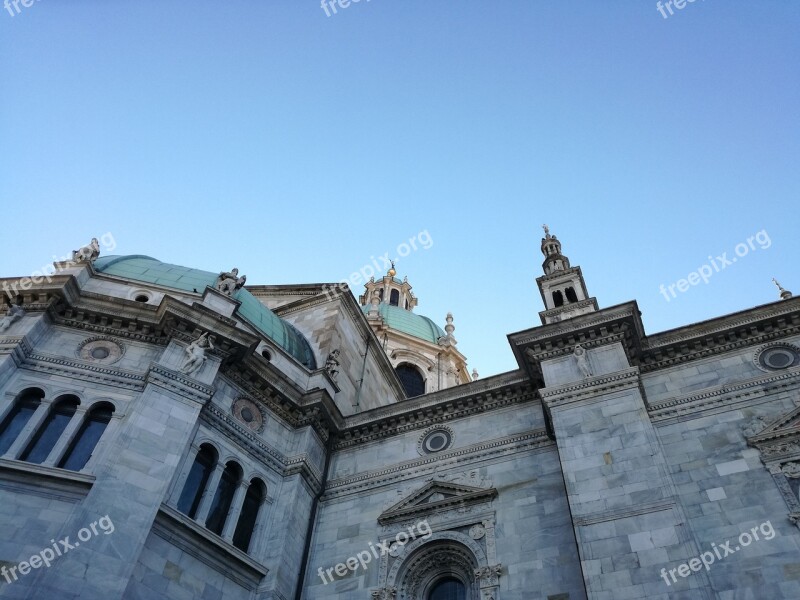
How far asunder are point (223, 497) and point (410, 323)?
1330 inches

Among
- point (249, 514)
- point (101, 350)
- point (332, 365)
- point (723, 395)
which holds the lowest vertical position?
point (249, 514)

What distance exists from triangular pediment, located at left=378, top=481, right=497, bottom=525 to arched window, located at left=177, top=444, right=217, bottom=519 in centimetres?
527

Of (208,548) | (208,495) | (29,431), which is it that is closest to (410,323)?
(208,495)

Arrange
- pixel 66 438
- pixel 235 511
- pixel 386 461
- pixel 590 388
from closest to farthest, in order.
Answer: pixel 66 438
pixel 590 388
pixel 235 511
pixel 386 461

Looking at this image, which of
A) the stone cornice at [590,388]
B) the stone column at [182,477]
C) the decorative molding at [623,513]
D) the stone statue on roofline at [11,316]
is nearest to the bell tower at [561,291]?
the stone cornice at [590,388]

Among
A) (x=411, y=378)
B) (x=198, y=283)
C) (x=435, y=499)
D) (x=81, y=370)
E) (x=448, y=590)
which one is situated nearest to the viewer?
(x=448, y=590)

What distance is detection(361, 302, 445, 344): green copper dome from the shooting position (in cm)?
5072

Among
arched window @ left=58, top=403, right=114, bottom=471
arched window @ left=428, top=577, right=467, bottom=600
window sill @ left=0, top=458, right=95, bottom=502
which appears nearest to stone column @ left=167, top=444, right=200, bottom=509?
window sill @ left=0, top=458, right=95, bottom=502

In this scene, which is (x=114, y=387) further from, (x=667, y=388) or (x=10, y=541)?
(x=667, y=388)

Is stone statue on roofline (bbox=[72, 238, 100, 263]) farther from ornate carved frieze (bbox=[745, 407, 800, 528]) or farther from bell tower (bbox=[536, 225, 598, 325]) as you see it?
ornate carved frieze (bbox=[745, 407, 800, 528])

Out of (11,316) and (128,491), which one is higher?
(11,316)

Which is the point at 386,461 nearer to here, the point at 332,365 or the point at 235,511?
the point at 332,365

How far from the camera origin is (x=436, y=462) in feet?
68.0

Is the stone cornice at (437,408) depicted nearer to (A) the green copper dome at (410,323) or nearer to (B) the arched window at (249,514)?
(B) the arched window at (249,514)
